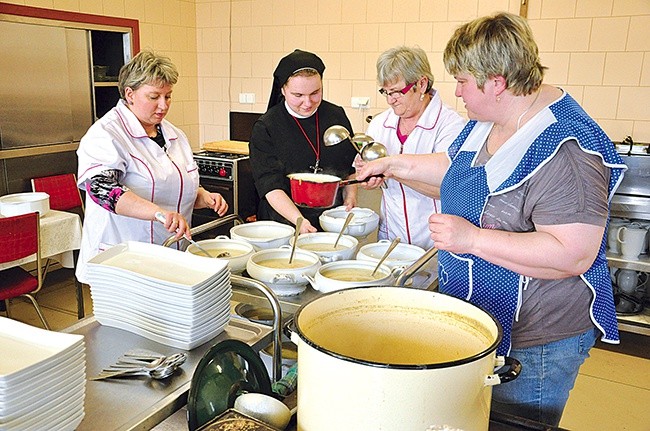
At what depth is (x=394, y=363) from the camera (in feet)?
2.89

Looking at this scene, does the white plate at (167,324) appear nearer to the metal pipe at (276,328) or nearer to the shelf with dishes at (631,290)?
the metal pipe at (276,328)

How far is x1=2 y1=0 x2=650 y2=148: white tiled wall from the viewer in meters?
3.41

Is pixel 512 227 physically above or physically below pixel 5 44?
below

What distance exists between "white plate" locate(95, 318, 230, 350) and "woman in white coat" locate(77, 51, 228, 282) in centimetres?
66

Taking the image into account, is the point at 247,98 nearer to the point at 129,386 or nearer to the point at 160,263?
the point at 160,263

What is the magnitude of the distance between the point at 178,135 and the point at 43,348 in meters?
1.54

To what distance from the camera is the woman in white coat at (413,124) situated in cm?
216

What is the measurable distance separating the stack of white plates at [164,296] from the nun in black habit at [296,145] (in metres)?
1.00

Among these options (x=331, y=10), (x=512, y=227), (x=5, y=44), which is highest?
(x=331, y=10)

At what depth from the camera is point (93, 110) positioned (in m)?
4.18

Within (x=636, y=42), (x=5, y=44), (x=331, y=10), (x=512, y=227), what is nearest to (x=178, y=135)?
(x=512, y=227)

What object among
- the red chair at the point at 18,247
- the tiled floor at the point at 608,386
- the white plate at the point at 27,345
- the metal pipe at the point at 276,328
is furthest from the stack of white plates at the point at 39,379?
the tiled floor at the point at 608,386

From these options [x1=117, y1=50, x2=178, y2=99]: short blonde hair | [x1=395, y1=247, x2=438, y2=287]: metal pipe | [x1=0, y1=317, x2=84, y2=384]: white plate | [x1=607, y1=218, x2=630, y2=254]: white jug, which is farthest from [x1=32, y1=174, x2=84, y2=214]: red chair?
[x1=607, y1=218, x2=630, y2=254]: white jug

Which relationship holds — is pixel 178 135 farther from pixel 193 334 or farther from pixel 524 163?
pixel 524 163
